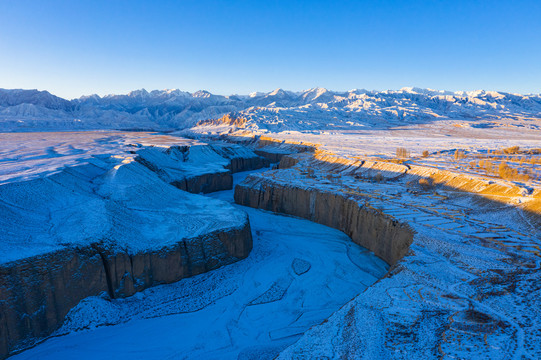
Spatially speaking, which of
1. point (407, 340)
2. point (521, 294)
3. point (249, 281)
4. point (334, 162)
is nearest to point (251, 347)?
point (249, 281)

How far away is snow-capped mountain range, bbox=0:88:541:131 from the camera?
79688mm

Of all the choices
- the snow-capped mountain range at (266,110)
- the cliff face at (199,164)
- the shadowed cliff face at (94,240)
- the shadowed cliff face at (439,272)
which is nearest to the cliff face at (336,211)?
the shadowed cliff face at (439,272)

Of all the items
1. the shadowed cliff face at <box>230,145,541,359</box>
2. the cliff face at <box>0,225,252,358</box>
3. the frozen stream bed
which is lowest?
the frozen stream bed

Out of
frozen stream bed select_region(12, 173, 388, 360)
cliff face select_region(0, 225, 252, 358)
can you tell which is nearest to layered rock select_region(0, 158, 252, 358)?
cliff face select_region(0, 225, 252, 358)

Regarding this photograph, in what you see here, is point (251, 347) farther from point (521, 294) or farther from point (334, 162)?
point (334, 162)

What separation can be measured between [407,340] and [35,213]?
44.6 feet

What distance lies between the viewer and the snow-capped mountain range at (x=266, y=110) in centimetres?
7969

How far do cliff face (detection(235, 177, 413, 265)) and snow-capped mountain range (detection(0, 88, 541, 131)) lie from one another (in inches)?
1841

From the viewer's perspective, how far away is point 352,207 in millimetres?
17750

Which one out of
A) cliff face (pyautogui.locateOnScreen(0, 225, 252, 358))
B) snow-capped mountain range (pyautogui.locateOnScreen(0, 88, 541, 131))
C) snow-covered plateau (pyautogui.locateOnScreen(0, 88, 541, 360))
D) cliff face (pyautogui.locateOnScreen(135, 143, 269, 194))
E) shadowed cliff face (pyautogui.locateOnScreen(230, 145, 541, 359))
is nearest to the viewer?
shadowed cliff face (pyautogui.locateOnScreen(230, 145, 541, 359))

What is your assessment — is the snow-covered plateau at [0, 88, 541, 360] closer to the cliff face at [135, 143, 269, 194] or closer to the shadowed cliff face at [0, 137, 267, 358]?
the shadowed cliff face at [0, 137, 267, 358]

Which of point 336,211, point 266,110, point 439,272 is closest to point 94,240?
point 439,272

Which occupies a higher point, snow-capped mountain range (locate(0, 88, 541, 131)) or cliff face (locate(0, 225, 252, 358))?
snow-capped mountain range (locate(0, 88, 541, 131))

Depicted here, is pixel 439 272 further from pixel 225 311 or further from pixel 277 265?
pixel 225 311
